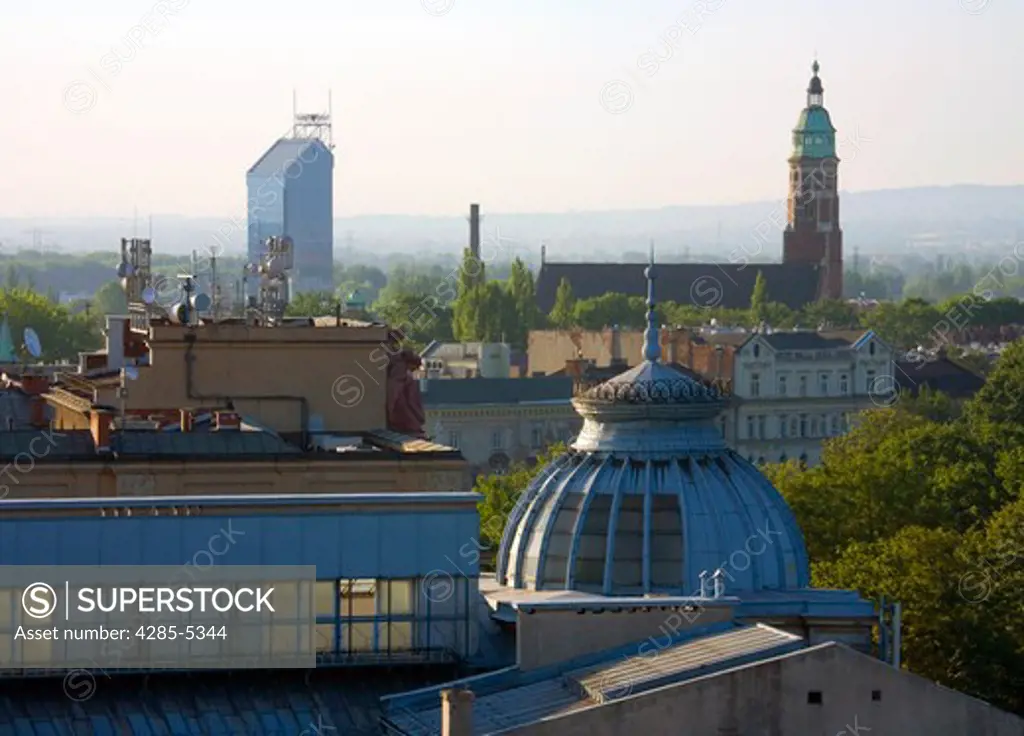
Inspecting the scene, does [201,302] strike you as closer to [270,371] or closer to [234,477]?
[270,371]

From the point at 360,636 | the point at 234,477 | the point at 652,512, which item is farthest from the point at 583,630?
the point at 234,477

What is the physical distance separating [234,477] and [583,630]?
479 inches

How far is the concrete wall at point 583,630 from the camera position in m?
38.1

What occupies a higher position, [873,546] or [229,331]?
[229,331]

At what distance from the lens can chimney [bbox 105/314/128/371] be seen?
213 ft

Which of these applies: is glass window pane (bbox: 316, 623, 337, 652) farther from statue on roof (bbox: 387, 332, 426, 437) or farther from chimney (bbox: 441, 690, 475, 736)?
statue on roof (bbox: 387, 332, 426, 437)

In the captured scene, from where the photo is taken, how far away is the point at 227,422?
2045 inches

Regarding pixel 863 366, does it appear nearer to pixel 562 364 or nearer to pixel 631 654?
pixel 562 364

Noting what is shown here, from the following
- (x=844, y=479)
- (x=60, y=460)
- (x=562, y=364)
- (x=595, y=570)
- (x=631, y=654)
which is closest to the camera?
(x=631, y=654)

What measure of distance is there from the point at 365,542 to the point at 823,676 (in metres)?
6.43

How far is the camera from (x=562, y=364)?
6339 inches

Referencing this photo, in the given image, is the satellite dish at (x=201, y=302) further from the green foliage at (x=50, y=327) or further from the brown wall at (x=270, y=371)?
the green foliage at (x=50, y=327)

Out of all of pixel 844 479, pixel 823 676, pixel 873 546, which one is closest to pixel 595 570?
pixel 823 676

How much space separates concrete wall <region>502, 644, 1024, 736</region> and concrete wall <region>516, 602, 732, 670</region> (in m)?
3.33
